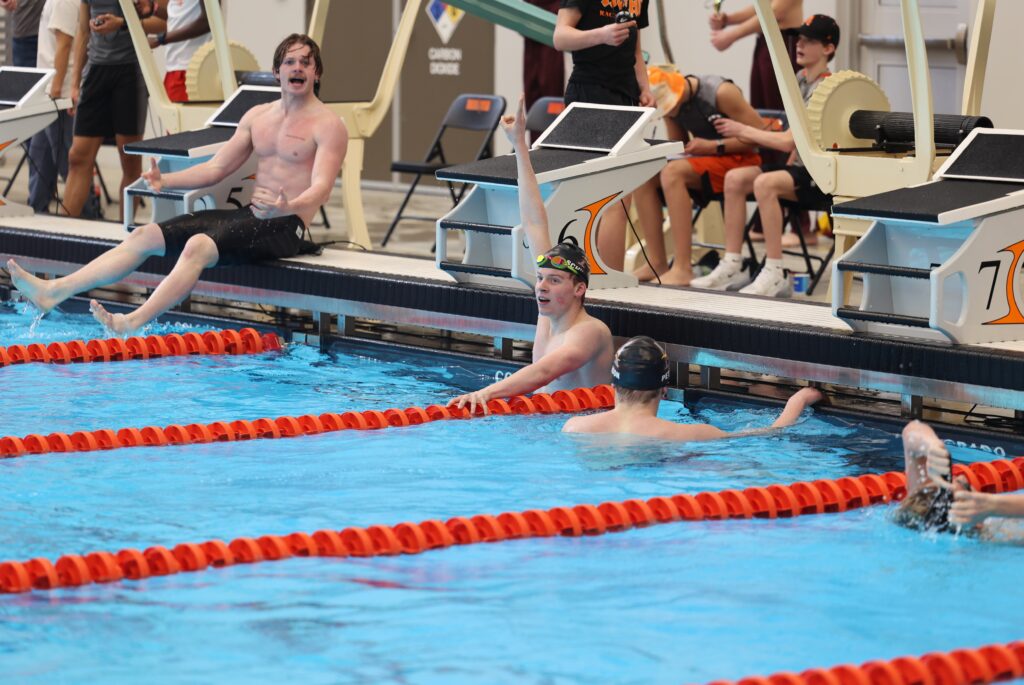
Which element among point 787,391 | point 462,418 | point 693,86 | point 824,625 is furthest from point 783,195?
point 824,625

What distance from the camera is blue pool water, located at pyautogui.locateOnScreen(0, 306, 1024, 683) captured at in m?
3.47

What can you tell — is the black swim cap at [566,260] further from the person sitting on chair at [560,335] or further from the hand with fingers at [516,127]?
the hand with fingers at [516,127]

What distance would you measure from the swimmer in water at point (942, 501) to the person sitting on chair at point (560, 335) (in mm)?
1614

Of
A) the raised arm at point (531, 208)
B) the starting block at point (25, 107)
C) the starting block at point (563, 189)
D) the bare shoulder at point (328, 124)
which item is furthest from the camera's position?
the starting block at point (25, 107)

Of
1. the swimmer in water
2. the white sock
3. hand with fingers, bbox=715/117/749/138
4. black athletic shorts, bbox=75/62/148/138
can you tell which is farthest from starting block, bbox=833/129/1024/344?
black athletic shorts, bbox=75/62/148/138

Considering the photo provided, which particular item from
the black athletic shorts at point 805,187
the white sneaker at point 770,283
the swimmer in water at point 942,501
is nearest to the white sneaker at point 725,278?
the white sneaker at point 770,283

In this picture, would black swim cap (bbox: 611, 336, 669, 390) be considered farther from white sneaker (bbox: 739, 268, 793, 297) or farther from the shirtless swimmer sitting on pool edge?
white sneaker (bbox: 739, 268, 793, 297)

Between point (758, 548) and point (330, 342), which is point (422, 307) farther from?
point (758, 548)

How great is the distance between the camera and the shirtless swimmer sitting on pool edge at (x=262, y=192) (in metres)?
6.93

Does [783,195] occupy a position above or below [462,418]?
above

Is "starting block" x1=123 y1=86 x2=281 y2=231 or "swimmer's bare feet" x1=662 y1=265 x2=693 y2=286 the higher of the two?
"starting block" x1=123 y1=86 x2=281 y2=231

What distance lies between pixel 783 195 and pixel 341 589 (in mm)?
4233

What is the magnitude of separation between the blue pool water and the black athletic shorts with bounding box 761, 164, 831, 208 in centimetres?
198

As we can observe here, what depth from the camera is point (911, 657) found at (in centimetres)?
330
